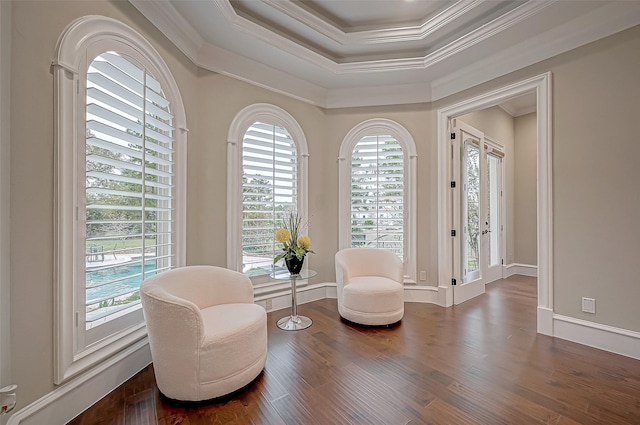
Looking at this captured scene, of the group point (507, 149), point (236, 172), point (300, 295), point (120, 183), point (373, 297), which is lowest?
point (300, 295)

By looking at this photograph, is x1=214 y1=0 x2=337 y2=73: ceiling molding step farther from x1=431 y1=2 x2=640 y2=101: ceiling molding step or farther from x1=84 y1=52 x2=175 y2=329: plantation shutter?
x1=431 y1=2 x2=640 y2=101: ceiling molding step

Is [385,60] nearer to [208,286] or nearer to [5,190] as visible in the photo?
[208,286]

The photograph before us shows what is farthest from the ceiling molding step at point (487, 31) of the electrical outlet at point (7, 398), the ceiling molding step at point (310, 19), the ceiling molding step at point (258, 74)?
the electrical outlet at point (7, 398)

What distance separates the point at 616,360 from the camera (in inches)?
87.4

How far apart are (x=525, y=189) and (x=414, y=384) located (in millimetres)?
5085

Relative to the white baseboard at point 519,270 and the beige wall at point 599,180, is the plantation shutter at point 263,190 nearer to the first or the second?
the beige wall at point 599,180

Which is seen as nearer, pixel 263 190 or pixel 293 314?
pixel 293 314

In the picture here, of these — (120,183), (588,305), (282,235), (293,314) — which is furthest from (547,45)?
(120,183)

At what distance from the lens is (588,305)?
2.48m

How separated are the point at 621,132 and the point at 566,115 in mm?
427

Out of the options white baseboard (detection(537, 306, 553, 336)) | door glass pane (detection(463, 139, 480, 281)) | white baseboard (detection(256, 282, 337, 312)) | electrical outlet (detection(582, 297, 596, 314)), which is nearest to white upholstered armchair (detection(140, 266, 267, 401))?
white baseboard (detection(256, 282, 337, 312))

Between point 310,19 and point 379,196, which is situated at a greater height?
point 310,19

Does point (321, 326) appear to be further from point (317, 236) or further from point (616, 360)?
point (616, 360)

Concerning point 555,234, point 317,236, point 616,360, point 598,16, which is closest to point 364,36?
point 598,16
